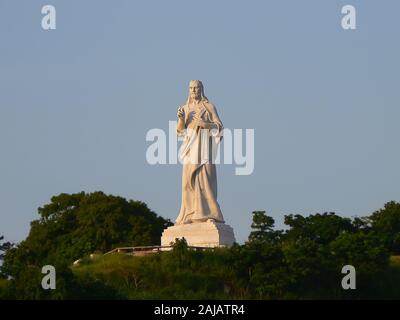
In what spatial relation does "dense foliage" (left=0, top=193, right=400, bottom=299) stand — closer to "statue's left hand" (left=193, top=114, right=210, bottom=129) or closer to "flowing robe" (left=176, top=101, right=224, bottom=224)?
"flowing robe" (left=176, top=101, right=224, bottom=224)

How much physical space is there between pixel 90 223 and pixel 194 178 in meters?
10.8

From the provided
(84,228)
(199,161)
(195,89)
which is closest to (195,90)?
(195,89)

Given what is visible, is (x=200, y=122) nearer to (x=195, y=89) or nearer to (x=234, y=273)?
(x=195, y=89)

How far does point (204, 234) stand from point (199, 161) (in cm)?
257

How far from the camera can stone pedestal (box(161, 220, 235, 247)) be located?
139 feet

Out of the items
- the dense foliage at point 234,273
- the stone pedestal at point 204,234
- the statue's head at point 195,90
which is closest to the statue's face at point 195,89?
the statue's head at point 195,90

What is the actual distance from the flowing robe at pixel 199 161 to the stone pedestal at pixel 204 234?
500 millimetres

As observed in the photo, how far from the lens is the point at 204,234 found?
4259 cm

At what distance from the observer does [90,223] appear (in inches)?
2106

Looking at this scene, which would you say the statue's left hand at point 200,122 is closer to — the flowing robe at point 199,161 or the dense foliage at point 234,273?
the flowing robe at point 199,161

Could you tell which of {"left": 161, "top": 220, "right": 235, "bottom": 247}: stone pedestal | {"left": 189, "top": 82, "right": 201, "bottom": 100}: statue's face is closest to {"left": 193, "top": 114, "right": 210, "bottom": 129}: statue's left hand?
{"left": 189, "top": 82, "right": 201, "bottom": 100}: statue's face

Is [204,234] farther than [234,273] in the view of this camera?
Yes
